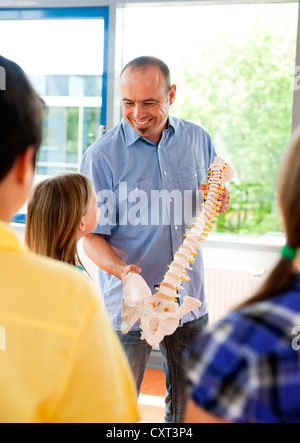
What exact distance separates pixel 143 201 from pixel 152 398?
1511 mm

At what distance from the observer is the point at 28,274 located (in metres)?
0.64

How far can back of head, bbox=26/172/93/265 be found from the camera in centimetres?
159

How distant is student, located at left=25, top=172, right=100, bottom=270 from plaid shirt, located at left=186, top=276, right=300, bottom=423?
101 centimetres

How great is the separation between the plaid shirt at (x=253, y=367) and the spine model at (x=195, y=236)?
1.10m

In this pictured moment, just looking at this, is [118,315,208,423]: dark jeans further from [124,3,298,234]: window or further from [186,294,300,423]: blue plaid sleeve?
[124,3,298,234]: window

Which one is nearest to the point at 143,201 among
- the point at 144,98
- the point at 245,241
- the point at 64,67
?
the point at 144,98

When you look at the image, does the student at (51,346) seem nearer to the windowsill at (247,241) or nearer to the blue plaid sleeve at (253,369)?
the blue plaid sleeve at (253,369)

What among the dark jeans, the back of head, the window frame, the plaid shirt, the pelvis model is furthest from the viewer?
the window frame

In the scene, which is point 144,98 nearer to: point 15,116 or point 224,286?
point 15,116

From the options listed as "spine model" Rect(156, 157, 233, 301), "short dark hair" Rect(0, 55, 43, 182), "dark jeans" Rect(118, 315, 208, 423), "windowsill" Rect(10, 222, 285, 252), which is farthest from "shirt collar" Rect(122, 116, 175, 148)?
"windowsill" Rect(10, 222, 285, 252)

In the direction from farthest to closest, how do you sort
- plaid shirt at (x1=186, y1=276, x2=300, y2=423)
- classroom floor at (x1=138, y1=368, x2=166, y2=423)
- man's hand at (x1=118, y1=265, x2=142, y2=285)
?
classroom floor at (x1=138, y1=368, x2=166, y2=423), man's hand at (x1=118, y1=265, x2=142, y2=285), plaid shirt at (x1=186, y1=276, x2=300, y2=423)

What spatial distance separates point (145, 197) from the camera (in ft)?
6.85

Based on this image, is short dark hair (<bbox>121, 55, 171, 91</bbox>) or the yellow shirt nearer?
the yellow shirt

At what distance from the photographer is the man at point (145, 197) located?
2059 millimetres
